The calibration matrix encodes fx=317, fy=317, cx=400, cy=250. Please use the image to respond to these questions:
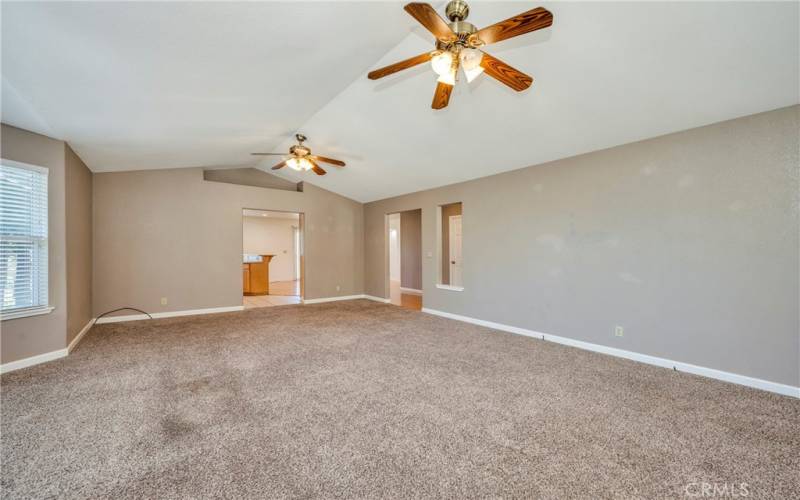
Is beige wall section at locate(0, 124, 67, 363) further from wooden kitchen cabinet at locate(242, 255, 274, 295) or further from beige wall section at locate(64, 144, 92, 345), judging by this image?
wooden kitchen cabinet at locate(242, 255, 274, 295)

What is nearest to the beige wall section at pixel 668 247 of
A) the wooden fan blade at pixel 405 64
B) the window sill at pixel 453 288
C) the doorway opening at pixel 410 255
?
the window sill at pixel 453 288

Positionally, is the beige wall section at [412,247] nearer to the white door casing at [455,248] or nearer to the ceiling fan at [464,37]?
the white door casing at [455,248]

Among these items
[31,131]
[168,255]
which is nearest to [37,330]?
[31,131]

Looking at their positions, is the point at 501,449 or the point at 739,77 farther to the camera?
the point at 739,77

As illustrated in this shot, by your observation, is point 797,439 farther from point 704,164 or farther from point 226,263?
point 226,263

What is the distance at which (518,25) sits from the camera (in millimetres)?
1788

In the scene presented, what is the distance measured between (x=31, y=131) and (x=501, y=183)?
5.67m

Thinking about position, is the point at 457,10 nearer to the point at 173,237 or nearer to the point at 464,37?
the point at 464,37

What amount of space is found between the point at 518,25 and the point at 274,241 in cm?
1127

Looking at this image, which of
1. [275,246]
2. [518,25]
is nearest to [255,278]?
[275,246]

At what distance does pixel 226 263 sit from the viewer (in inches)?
247

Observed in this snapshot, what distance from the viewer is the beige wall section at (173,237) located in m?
5.26

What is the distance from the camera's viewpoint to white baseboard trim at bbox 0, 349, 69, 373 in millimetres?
3168

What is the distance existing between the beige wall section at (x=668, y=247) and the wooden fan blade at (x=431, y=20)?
285cm
